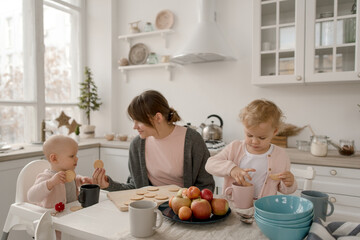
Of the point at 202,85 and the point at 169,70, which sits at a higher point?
the point at 169,70

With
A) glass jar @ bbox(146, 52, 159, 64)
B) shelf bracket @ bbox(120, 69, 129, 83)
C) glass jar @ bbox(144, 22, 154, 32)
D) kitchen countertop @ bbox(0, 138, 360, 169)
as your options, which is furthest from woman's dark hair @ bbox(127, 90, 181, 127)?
shelf bracket @ bbox(120, 69, 129, 83)

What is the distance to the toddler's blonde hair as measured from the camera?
130cm

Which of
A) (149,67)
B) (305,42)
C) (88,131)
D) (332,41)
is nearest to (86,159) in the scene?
(88,131)

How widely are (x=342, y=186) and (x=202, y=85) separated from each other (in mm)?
1713

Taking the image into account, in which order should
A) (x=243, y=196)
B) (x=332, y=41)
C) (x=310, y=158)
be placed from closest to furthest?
1. (x=243, y=196)
2. (x=310, y=158)
3. (x=332, y=41)

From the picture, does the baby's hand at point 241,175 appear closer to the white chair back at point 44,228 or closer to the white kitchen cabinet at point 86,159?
the white chair back at point 44,228

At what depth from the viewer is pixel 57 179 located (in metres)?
1.22

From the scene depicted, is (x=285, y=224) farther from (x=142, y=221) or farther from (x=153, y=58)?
(x=153, y=58)

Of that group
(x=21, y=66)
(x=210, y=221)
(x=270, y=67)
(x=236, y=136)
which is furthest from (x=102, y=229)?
(x=21, y=66)

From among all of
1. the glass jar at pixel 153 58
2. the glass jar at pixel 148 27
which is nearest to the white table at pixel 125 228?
the glass jar at pixel 153 58

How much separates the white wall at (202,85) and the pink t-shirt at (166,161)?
160 cm

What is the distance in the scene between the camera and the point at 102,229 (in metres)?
0.88

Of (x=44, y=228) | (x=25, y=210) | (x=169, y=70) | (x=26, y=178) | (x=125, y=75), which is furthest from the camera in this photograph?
(x=125, y=75)

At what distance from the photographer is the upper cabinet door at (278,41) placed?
2393mm
